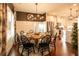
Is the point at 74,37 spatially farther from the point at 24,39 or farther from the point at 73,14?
the point at 24,39

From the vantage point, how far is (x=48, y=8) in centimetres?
239

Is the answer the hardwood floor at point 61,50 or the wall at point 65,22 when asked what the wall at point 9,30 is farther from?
the wall at point 65,22

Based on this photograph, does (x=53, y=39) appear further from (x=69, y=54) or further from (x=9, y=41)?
(x=9, y=41)

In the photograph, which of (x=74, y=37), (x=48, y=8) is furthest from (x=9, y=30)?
(x=74, y=37)

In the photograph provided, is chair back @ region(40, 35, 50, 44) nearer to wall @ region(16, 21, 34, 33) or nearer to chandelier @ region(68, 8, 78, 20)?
wall @ region(16, 21, 34, 33)

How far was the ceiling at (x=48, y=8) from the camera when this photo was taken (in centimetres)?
236

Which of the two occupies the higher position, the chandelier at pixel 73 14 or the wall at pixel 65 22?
the chandelier at pixel 73 14

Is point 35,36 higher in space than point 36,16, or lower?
lower

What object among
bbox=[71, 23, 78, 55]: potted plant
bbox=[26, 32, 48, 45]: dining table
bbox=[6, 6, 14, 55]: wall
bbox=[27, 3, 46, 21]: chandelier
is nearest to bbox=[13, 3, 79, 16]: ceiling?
bbox=[27, 3, 46, 21]: chandelier

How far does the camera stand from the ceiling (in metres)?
2.36

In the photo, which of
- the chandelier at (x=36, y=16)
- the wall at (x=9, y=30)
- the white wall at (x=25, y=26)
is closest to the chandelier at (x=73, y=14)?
the chandelier at (x=36, y=16)

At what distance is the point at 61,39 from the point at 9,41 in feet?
3.50

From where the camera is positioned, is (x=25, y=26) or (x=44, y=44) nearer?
(x=25, y=26)

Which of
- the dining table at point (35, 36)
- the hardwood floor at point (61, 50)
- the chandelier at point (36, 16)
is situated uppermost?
the chandelier at point (36, 16)
